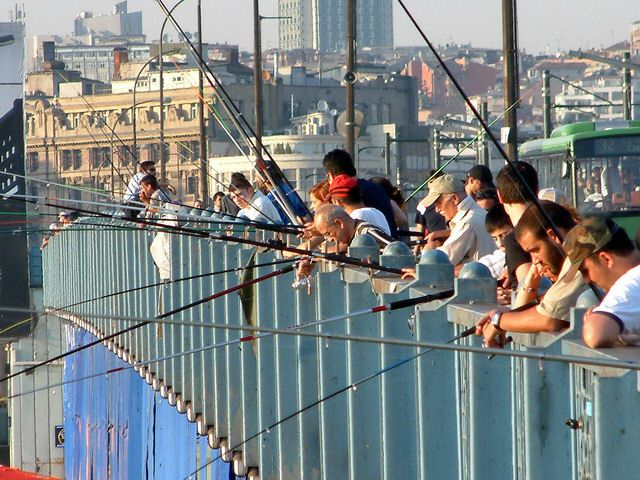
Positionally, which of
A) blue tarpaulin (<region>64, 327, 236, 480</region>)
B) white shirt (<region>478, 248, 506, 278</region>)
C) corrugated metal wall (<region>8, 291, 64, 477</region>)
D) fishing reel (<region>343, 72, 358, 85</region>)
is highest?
fishing reel (<region>343, 72, 358, 85</region>)

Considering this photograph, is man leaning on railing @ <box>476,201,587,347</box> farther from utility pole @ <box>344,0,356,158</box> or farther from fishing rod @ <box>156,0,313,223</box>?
utility pole @ <box>344,0,356,158</box>

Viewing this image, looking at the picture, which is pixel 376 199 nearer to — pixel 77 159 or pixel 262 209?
pixel 262 209

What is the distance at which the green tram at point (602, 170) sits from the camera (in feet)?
66.8

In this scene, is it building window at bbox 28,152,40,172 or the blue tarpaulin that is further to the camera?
building window at bbox 28,152,40,172

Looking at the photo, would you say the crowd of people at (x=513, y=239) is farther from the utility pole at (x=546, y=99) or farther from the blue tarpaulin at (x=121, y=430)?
the utility pole at (x=546, y=99)

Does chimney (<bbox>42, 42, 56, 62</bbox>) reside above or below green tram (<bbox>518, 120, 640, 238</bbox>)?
above

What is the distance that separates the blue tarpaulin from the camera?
36.4 feet

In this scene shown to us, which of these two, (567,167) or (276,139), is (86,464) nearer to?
(567,167)

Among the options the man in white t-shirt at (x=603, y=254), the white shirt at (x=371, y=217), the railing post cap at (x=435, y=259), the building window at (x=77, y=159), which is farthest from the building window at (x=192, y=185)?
the man in white t-shirt at (x=603, y=254)

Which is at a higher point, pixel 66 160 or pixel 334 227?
pixel 66 160

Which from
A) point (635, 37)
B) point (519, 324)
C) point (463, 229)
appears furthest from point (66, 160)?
point (635, 37)

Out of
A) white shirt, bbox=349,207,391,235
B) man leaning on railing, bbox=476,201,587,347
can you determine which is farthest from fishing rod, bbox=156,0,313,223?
man leaning on railing, bbox=476,201,587,347

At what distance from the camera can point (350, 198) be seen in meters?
9.17

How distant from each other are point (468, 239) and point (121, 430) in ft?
19.9
